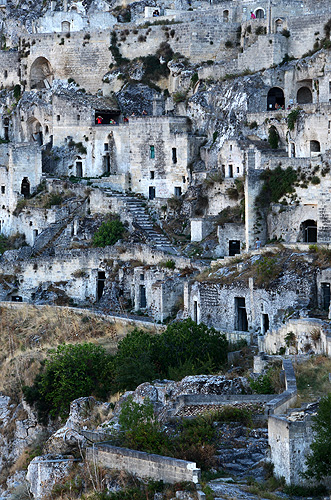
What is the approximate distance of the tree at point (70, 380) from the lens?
4328 centimetres

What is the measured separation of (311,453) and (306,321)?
12779mm

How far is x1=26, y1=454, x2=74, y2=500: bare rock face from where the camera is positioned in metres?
31.9

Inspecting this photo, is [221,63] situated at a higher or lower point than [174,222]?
higher

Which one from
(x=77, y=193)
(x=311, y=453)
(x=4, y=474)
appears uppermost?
(x=77, y=193)

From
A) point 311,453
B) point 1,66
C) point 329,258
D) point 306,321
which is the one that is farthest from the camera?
point 1,66

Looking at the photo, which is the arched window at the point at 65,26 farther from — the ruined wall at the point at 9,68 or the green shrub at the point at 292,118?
the green shrub at the point at 292,118

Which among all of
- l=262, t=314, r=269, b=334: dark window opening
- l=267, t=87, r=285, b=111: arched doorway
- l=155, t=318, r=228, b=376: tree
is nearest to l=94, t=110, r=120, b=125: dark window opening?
l=267, t=87, r=285, b=111: arched doorway

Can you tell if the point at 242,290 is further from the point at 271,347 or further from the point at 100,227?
the point at 100,227

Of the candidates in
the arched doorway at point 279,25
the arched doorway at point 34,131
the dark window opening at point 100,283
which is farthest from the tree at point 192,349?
the arched doorway at point 34,131

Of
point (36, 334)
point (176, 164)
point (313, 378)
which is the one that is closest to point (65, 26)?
point (176, 164)

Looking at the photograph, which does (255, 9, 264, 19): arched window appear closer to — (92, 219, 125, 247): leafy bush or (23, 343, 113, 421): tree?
(92, 219, 125, 247): leafy bush

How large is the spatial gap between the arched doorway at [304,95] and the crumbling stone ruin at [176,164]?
0.05 metres

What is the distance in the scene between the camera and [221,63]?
63.2 metres

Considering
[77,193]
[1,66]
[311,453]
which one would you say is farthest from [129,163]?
[311,453]
